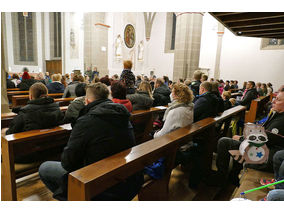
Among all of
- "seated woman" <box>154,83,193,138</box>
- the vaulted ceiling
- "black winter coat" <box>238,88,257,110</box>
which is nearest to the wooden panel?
"black winter coat" <box>238,88,257,110</box>

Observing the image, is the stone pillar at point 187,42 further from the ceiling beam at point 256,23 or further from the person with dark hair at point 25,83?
the person with dark hair at point 25,83

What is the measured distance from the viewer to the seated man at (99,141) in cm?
159

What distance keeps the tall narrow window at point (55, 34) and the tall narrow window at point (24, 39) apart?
3.80 feet

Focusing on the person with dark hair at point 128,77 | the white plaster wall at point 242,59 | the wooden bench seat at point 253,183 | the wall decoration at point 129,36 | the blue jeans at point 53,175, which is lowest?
the wooden bench seat at point 253,183

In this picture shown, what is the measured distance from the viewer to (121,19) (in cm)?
1361

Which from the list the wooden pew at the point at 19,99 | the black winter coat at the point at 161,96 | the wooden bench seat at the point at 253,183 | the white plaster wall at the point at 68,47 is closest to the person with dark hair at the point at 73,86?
the wooden pew at the point at 19,99

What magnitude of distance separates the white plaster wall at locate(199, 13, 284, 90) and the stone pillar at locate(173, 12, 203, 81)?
15.2 ft

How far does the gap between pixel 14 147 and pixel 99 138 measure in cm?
104

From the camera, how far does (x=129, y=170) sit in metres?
1.59

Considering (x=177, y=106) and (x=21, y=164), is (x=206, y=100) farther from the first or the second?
(x=21, y=164)

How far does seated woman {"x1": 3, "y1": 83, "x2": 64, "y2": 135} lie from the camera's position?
2385 millimetres

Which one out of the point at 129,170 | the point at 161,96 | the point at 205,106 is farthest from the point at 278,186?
the point at 161,96

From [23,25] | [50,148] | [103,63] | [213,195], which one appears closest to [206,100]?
[213,195]

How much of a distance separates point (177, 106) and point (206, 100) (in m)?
0.80
